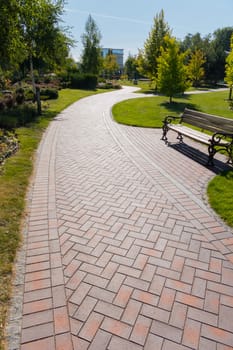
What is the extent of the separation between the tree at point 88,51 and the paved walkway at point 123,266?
44.1m

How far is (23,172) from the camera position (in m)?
5.87

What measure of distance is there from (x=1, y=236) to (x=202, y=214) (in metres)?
3.26

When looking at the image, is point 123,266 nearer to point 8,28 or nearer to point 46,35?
point 8,28

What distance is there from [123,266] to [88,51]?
4829cm

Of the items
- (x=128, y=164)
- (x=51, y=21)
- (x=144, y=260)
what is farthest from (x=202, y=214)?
(x=51, y=21)

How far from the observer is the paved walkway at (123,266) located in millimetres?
2223

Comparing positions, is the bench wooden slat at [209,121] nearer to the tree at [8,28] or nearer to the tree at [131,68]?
the tree at [8,28]

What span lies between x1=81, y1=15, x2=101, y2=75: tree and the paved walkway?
44.1 meters

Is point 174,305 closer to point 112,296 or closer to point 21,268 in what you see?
point 112,296

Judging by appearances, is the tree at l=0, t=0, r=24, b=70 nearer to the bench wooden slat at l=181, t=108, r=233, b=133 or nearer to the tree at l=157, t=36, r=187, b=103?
the bench wooden slat at l=181, t=108, r=233, b=133

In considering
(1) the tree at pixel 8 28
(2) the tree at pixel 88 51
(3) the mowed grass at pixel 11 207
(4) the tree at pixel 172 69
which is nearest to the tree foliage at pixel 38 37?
(1) the tree at pixel 8 28

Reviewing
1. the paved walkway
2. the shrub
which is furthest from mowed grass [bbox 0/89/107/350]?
the shrub

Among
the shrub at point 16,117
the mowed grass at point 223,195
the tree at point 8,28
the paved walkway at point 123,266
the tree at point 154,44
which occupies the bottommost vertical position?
the paved walkway at point 123,266

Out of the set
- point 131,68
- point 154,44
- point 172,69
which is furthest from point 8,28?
point 131,68
